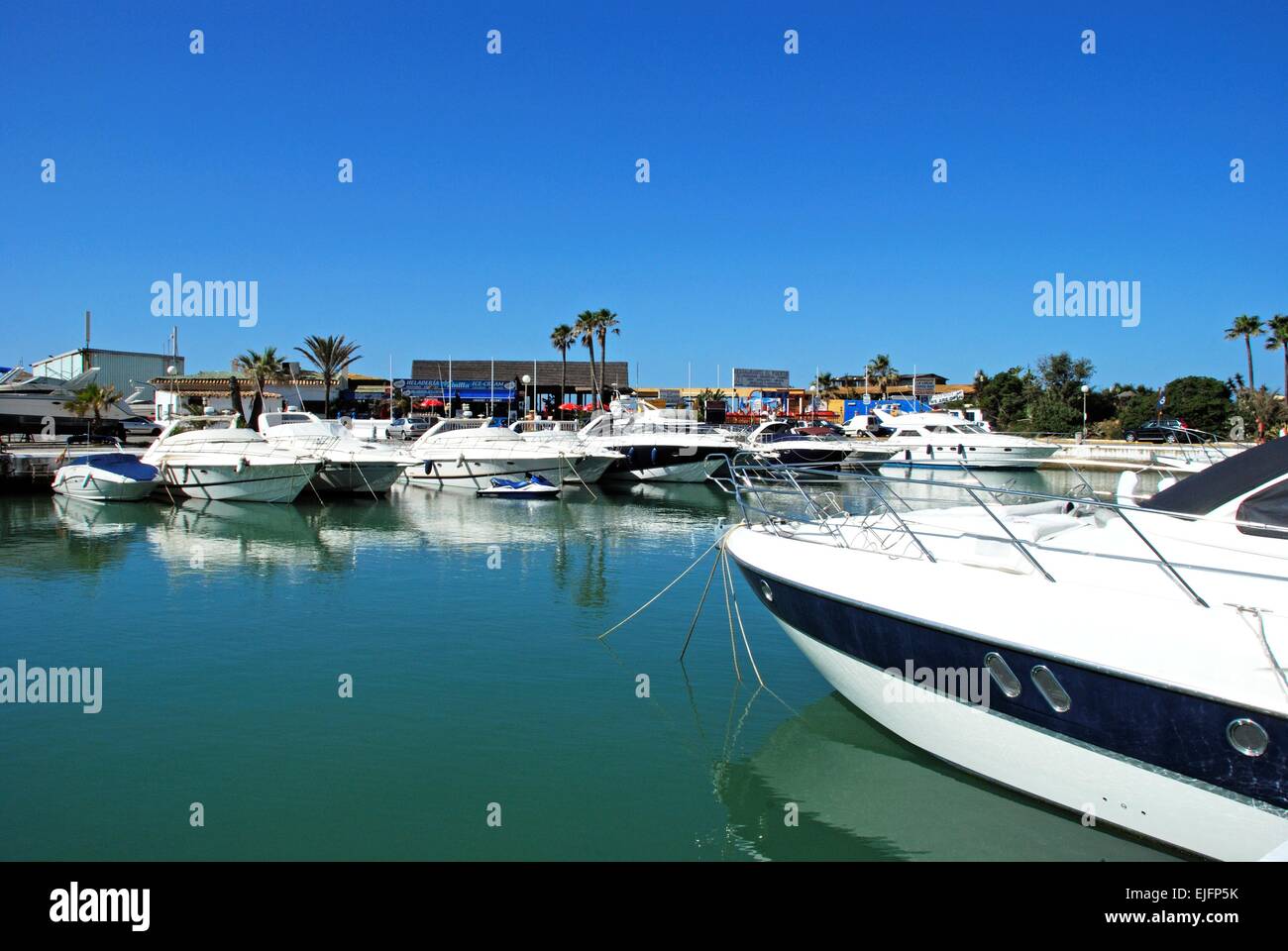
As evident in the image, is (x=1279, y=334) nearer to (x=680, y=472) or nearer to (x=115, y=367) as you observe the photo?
(x=680, y=472)

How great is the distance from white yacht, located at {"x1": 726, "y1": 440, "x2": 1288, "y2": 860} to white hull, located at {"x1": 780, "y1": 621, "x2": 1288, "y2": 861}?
1 centimetres

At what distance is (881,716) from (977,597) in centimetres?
203

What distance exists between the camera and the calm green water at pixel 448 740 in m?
6.65

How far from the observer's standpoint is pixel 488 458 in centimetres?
3659

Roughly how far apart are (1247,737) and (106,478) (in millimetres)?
34402

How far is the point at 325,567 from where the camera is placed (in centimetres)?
1869

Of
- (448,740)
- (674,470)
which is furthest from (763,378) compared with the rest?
(448,740)

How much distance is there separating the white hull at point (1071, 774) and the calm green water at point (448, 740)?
38 centimetres

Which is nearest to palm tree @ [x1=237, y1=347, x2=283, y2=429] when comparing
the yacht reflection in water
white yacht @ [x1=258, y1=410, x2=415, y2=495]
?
white yacht @ [x1=258, y1=410, x2=415, y2=495]

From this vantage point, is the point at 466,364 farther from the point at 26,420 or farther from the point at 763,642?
the point at 763,642

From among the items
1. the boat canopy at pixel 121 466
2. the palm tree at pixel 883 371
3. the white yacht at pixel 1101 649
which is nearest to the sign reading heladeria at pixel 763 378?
the palm tree at pixel 883 371

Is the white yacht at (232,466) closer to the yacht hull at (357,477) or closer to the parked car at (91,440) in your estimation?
the yacht hull at (357,477)

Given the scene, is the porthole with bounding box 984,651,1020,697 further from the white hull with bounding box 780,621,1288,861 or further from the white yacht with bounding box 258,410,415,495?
the white yacht with bounding box 258,410,415,495

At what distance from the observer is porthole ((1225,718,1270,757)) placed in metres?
4.90
